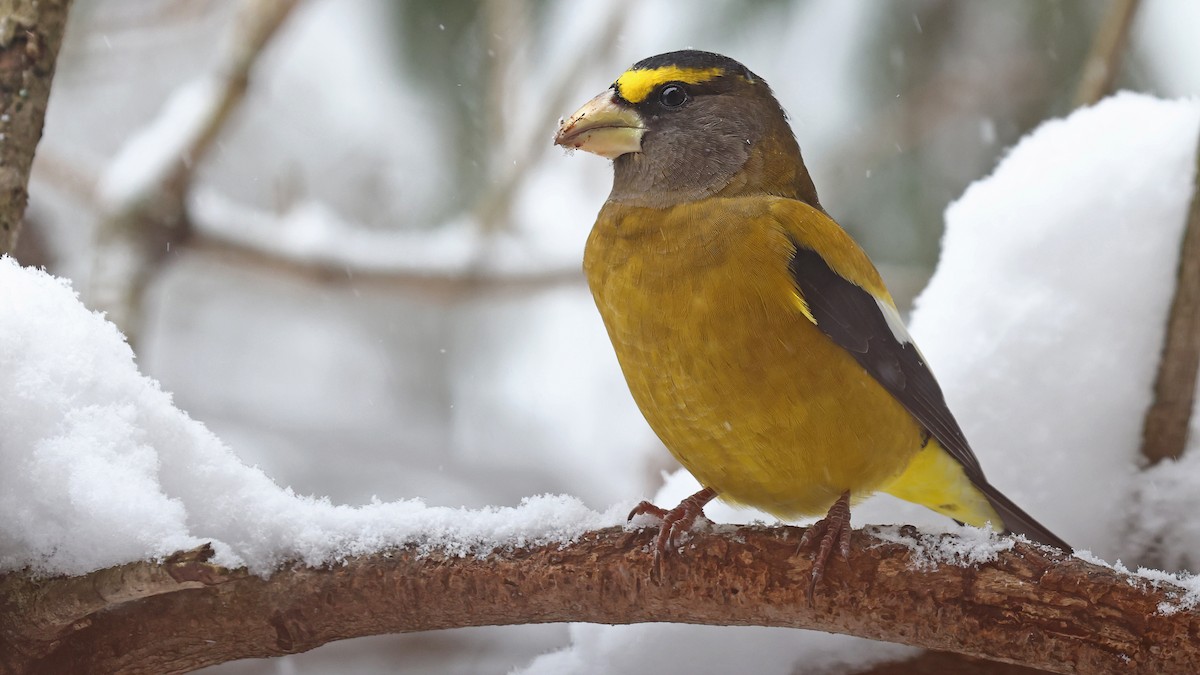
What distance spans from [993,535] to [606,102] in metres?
1.27

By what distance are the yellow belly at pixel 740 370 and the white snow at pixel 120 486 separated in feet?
1.48

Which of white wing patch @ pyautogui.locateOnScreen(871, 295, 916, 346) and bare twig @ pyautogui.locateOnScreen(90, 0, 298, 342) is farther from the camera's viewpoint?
bare twig @ pyautogui.locateOnScreen(90, 0, 298, 342)

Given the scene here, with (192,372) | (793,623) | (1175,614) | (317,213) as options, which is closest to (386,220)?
(317,213)

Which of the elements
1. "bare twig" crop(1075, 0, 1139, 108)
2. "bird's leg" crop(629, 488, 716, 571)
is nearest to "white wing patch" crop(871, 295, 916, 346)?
"bird's leg" crop(629, 488, 716, 571)

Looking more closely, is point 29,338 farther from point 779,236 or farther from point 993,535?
point 993,535

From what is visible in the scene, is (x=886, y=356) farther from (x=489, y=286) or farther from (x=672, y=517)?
(x=489, y=286)

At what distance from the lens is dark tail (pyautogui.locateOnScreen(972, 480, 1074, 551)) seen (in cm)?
215

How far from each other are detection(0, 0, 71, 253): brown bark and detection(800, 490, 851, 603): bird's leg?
1560mm

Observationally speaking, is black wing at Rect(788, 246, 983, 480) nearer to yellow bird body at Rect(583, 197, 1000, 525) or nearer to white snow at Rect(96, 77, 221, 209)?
yellow bird body at Rect(583, 197, 1000, 525)

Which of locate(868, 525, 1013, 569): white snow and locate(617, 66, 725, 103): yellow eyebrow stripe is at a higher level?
locate(617, 66, 725, 103): yellow eyebrow stripe

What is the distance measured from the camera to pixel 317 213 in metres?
4.91

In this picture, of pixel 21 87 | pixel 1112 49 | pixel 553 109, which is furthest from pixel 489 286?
pixel 21 87

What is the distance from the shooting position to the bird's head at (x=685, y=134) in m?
2.39

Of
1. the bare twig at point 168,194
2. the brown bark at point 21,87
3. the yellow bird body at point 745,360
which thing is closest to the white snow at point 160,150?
the bare twig at point 168,194
